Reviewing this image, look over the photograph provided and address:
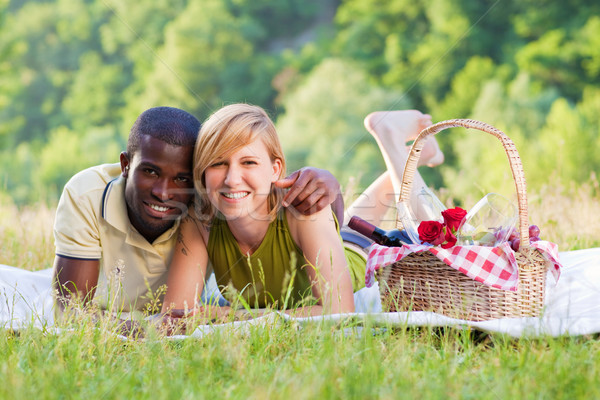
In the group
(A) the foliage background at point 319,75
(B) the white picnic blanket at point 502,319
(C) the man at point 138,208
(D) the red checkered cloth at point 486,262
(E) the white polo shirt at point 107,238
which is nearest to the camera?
(B) the white picnic blanket at point 502,319

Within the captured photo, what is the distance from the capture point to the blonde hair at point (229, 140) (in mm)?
2463

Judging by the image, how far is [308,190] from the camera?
2.43m

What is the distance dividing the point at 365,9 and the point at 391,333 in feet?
80.2

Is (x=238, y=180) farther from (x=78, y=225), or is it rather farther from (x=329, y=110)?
(x=329, y=110)

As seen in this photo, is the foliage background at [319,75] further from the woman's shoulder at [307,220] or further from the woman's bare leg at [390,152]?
the woman's shoulder at [307,220]

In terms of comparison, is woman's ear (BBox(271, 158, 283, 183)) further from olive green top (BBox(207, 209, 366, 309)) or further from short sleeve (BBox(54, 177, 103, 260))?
short sleeve (BBox(54, 177, 103, 260))

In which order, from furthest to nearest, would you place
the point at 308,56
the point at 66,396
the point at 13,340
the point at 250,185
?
the point at 308,56, the point at 250,185, the point at 13,340, the point at 66,396

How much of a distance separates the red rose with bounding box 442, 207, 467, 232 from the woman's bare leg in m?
1.18

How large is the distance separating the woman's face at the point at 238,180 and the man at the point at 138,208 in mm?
133

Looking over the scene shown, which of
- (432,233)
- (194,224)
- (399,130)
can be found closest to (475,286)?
(432,233)

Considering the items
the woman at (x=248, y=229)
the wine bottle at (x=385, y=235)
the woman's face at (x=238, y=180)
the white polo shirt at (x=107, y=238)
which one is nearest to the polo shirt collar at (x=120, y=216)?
the white polo shirt at (x=107, y=238)

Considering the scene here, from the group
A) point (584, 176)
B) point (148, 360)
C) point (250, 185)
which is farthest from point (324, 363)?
point (584, 176)

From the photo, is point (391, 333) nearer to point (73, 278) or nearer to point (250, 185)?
point (250, 185)

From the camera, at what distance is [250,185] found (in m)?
2.51
